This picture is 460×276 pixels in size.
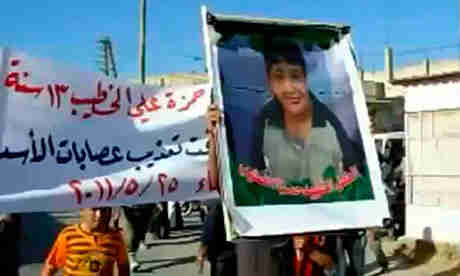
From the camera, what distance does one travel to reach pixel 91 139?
506cm

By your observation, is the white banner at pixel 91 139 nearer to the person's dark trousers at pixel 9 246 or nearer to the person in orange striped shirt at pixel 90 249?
the person in orange striped shirt at pixel 90 249

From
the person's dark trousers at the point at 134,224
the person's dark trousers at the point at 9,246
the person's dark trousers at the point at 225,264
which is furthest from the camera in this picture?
the person's dark trousers at the point at 134,224

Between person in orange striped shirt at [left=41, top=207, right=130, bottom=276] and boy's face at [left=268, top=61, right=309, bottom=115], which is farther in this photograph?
person in orange striped shirt at [left=41, top=207, right=130, bottom=276]

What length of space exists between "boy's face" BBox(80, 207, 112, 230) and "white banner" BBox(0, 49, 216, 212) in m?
0.55

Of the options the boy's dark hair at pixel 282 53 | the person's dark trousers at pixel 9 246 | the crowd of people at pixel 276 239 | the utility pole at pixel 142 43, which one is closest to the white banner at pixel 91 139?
the crowd of people at pixel 276 239

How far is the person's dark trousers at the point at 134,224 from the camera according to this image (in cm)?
1401

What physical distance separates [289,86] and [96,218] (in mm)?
1525

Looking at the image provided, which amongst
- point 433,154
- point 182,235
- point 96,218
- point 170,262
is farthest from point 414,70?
point 96,218

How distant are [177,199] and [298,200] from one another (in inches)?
29.5

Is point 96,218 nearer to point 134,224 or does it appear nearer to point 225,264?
point 225,264

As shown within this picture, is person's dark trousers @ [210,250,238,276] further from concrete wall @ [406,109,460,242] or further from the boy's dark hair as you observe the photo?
concrete wall @ [406,109,460,242]

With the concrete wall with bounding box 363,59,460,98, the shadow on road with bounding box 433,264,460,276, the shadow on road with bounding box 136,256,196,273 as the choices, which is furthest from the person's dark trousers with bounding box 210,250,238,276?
the concrete wall with bounding box 363,59,460,98

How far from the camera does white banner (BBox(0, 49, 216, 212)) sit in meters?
4.79

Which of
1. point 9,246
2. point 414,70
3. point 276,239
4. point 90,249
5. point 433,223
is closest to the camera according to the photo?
point 276,239
